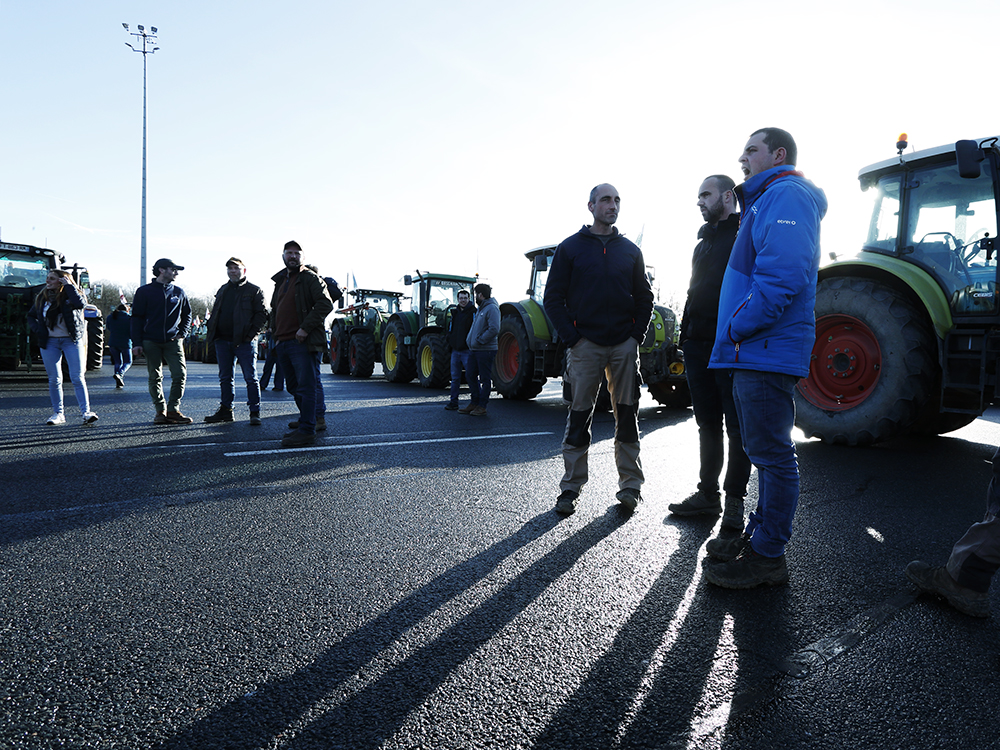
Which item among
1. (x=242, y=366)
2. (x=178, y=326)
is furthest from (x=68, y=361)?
(x=242, y=366)

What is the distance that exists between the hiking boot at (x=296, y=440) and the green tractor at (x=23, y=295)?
31.3ft

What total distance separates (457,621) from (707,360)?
218 cm

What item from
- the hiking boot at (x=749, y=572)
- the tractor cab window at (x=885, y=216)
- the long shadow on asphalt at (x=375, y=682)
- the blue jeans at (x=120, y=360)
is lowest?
the long shadow on asphalt at (x=375, y=682)

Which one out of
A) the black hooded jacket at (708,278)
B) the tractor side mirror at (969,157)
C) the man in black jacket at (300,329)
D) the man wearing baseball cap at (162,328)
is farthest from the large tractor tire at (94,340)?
the tractor side mirror at (969,157)

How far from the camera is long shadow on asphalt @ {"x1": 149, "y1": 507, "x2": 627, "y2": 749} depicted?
5.52ft

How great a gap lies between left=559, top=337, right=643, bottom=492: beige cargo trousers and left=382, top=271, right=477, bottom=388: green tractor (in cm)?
917

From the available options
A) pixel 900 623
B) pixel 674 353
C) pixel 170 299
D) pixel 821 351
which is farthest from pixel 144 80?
pixel 900 623

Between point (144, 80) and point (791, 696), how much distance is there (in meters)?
40.3

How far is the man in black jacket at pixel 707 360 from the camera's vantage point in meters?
3.54

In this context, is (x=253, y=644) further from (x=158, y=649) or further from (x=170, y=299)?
(x=170, y=299)

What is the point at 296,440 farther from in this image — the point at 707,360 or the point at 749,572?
the point at 749,572

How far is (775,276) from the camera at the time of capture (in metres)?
2.59

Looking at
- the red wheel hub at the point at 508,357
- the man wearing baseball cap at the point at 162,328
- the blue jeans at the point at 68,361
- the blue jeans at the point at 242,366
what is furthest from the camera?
the red wheel hub at the point at 508,357

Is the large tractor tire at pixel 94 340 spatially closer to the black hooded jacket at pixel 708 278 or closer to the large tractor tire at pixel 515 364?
the large tractor tire at pixel 515 364
